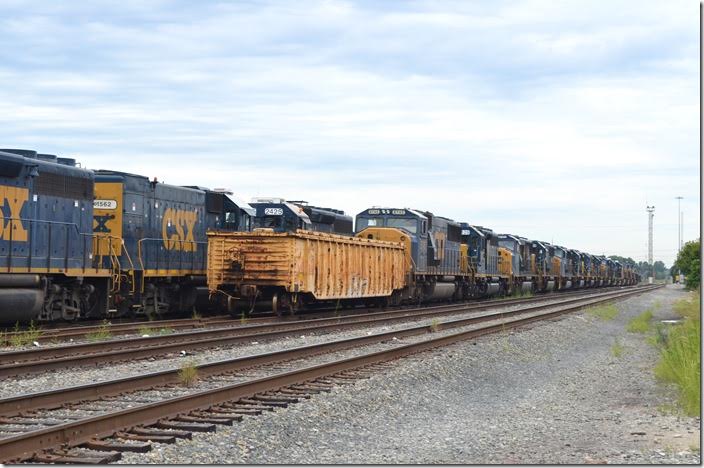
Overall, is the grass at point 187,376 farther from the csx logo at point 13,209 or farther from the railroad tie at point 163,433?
the csx logo at point 13,209

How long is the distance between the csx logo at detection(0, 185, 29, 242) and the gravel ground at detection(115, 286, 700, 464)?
8137 millimetres

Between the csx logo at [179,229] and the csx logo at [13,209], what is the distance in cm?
600

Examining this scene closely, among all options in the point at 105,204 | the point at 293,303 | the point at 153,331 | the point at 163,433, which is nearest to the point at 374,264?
the point at 293,303

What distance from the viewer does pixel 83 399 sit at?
9680 mm

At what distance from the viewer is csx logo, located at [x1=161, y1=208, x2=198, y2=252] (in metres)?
24.2

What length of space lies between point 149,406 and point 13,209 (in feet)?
34.7

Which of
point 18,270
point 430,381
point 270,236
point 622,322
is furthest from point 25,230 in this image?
point 622,322

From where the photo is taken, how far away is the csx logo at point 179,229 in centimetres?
2416

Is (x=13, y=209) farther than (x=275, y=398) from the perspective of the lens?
Yes

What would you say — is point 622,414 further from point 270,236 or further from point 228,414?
point 270,236

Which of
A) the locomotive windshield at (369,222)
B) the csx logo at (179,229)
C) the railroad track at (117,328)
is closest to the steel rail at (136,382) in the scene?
the railroad track at (117,328)

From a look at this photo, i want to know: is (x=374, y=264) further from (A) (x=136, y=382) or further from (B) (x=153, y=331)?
(A) (x=136, y=382)

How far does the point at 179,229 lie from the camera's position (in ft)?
81.6

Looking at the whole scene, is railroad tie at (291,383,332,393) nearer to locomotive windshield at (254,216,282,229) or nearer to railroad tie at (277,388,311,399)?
railroad tie at (277,388,311,399)
